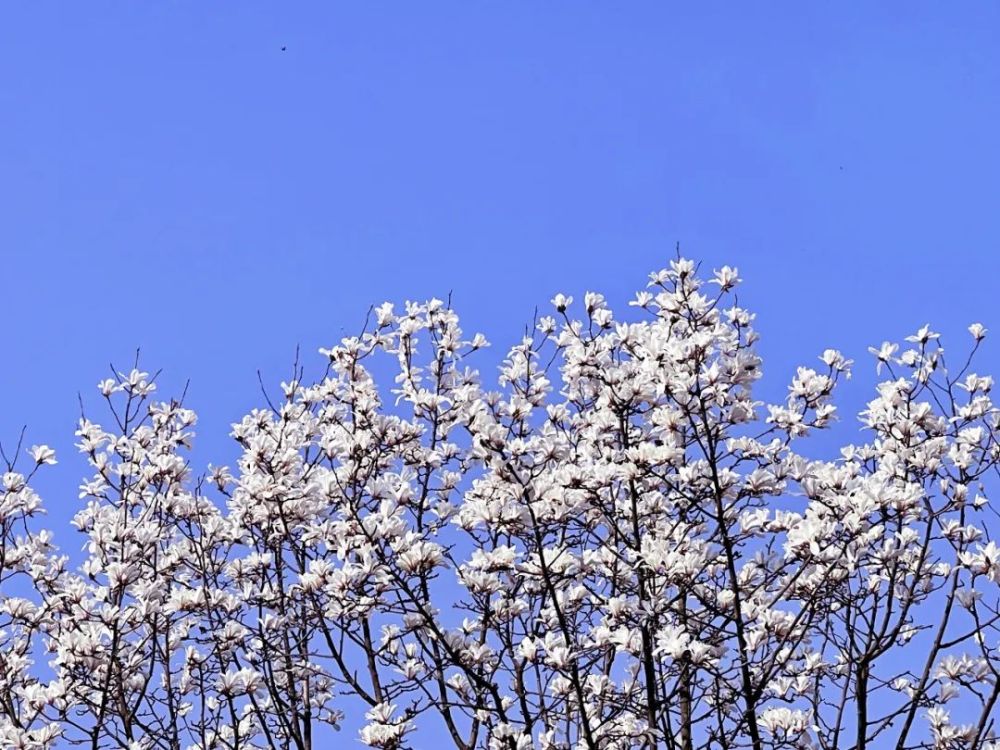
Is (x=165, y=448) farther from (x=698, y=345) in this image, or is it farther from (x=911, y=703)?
(x=911, y=703)

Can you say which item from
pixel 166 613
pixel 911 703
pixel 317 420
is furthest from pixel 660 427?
pixel 166 613

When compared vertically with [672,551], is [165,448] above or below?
above

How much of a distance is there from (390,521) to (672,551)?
1.42m

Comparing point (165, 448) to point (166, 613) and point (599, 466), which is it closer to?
point (166, 613)

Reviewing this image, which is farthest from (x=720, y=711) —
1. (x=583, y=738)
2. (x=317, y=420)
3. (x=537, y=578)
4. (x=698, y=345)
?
(x=317, y=420)

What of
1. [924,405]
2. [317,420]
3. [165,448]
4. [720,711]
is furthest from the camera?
[165,448]

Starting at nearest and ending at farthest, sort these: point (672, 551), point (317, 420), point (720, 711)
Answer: point (672, 551), point (720, 711), point (317, 420)

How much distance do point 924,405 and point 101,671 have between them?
5.17 m

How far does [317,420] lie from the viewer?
7.88m

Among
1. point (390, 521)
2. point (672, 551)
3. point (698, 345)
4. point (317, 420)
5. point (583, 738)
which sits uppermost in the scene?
point (317, 420)

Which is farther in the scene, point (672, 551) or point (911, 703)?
point (911, 703)

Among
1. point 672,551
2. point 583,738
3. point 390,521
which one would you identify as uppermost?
point 390,521

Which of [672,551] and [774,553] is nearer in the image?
[672,551]

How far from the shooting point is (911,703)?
6332 millimetres
